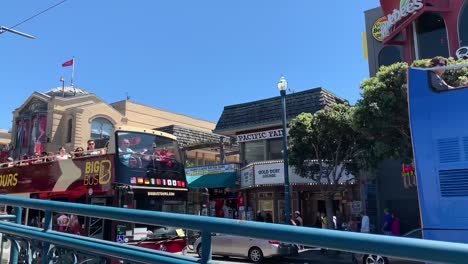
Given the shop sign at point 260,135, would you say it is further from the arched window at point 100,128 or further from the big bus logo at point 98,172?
the arched window at point 100,128

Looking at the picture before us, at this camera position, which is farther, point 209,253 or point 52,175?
point 52,175

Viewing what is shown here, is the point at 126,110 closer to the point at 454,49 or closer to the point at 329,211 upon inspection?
the point at 329,211

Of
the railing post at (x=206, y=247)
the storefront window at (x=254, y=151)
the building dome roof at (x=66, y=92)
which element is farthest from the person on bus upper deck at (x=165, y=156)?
the building dome roof at (x=66, y=92)

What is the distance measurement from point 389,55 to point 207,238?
24955mm

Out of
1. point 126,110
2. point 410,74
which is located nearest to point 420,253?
point 410,74

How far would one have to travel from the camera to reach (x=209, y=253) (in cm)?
233

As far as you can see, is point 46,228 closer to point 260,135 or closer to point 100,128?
point 260,135

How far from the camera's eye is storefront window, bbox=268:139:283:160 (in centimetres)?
2762

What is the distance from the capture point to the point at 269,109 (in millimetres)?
28266

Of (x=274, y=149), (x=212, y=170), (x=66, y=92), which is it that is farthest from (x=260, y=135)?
(x=66, y=92)

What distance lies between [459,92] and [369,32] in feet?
72.1

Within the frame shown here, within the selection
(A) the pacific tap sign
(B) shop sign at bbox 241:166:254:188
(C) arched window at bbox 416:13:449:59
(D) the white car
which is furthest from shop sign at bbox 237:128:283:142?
(D) the white car

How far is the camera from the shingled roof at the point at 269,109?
26.5 meters

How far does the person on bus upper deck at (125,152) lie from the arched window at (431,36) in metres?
15.4
